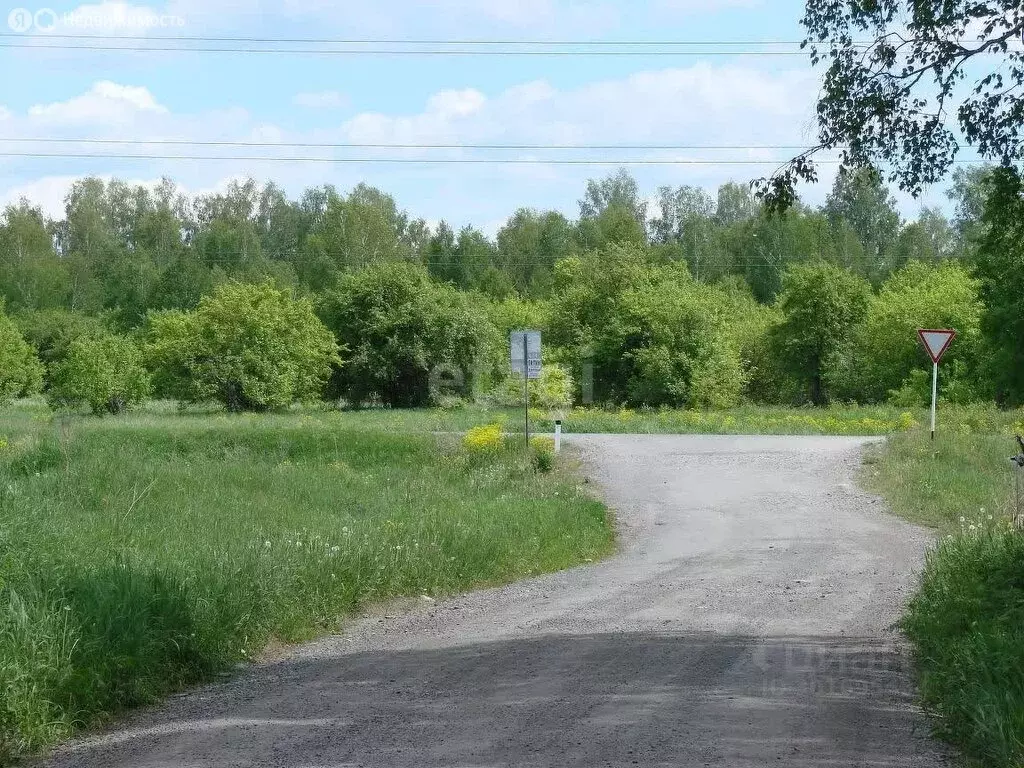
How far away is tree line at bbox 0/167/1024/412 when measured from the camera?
173ft

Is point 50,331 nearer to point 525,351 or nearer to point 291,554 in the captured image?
point 525,351

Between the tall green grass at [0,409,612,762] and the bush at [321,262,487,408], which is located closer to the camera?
the tall green grass at [0,409,612,762]

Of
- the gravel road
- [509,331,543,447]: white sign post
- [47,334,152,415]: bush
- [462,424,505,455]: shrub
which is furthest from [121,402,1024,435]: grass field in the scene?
the gravel road

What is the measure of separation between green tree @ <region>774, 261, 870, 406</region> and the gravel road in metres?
44.7

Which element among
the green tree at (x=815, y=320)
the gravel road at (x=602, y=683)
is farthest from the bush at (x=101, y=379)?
the gravel road at (x=602, y=683)

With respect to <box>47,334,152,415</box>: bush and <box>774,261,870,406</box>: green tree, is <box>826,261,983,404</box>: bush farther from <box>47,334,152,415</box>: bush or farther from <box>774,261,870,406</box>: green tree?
<box>47,334,152,415</box>: bush

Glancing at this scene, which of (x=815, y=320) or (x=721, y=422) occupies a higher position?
(x=815, y=320)

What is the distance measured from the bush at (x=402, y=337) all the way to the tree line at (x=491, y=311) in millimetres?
109

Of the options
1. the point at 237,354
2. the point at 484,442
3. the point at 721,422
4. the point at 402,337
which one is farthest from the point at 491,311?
the point at 484,442

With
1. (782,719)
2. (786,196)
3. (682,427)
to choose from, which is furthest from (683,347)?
(782,719)

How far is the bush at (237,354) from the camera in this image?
51.7 metres

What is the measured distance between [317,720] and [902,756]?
3359 mm

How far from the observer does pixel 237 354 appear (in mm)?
52250

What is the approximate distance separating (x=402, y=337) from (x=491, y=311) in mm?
17815
